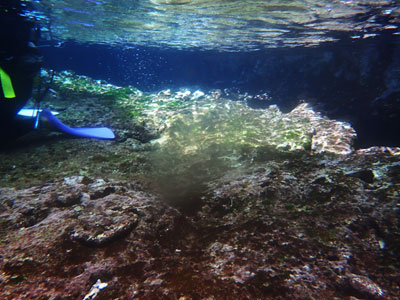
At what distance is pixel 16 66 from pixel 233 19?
10.3m

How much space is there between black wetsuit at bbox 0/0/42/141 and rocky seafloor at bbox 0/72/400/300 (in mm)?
554

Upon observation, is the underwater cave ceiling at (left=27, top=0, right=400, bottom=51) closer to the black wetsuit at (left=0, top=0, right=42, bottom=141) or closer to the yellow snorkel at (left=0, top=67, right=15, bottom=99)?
the black wetsuit at (left=0, top=0, right=42, bottom=141)

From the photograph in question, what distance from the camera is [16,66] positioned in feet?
18.3

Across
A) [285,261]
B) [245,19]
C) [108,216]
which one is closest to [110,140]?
[108,216]

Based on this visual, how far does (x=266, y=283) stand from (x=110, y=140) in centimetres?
556

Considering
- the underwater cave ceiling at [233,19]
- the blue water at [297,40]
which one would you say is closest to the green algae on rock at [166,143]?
the blue water at [297,40]

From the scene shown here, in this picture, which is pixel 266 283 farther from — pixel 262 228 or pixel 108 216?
pixel 108 216

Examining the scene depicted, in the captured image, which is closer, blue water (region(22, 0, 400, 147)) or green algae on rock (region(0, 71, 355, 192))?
green algae on rock (region(0, 71, 355, 192))

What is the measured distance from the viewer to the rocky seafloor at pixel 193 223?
190cm

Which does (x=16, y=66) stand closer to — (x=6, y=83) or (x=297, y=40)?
(x=6, y=83)

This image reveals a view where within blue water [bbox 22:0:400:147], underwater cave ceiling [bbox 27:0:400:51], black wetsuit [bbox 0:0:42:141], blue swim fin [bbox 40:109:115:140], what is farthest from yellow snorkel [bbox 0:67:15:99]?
underwater cave ceiling [bbox 27:0:400:51]

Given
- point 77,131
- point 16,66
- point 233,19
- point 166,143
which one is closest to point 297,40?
point 233,19

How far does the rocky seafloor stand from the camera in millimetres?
1898

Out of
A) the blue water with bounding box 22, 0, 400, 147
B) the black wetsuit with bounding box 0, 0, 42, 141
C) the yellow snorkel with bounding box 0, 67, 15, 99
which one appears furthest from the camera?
the blue water with bounding box 22, 0, 400, 147
